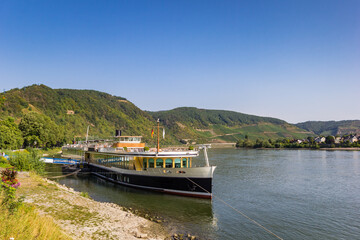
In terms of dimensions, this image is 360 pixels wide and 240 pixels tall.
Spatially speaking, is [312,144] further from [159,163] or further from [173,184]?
[159,163]

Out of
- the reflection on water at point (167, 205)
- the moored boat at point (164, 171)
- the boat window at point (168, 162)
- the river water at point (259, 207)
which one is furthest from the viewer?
the boat window at point (168, 162)

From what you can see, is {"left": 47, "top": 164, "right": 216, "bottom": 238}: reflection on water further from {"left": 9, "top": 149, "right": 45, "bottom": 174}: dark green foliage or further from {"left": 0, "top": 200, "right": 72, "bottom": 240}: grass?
{"left": 0, "top": 200, "right": 72, "bottom": 240}: grass

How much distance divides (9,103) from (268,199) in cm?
12830

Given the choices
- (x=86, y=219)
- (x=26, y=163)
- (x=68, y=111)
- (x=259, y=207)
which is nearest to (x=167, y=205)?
(x=259, y=207)

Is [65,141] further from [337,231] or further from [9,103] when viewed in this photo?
[337,231]

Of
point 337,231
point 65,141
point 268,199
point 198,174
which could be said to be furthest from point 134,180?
point 65,141

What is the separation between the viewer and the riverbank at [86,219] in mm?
14352

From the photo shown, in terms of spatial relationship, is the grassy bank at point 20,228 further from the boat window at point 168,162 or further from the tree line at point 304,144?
the tree line at point 304,144

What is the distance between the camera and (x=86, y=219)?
16172 millimetres

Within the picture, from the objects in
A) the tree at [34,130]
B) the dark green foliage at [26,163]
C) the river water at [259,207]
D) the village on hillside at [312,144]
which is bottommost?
the river water at [259,207]

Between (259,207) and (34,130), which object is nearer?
(259,207)

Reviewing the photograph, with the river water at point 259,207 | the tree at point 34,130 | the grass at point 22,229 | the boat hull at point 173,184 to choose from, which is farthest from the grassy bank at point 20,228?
the tree at point 34,130

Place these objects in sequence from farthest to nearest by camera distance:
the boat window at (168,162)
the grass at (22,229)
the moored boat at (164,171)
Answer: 1. the boat window at (168,162)
2. the moored boat at (164,171)
3. the grass at (22,229)

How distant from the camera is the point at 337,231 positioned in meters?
19.2
